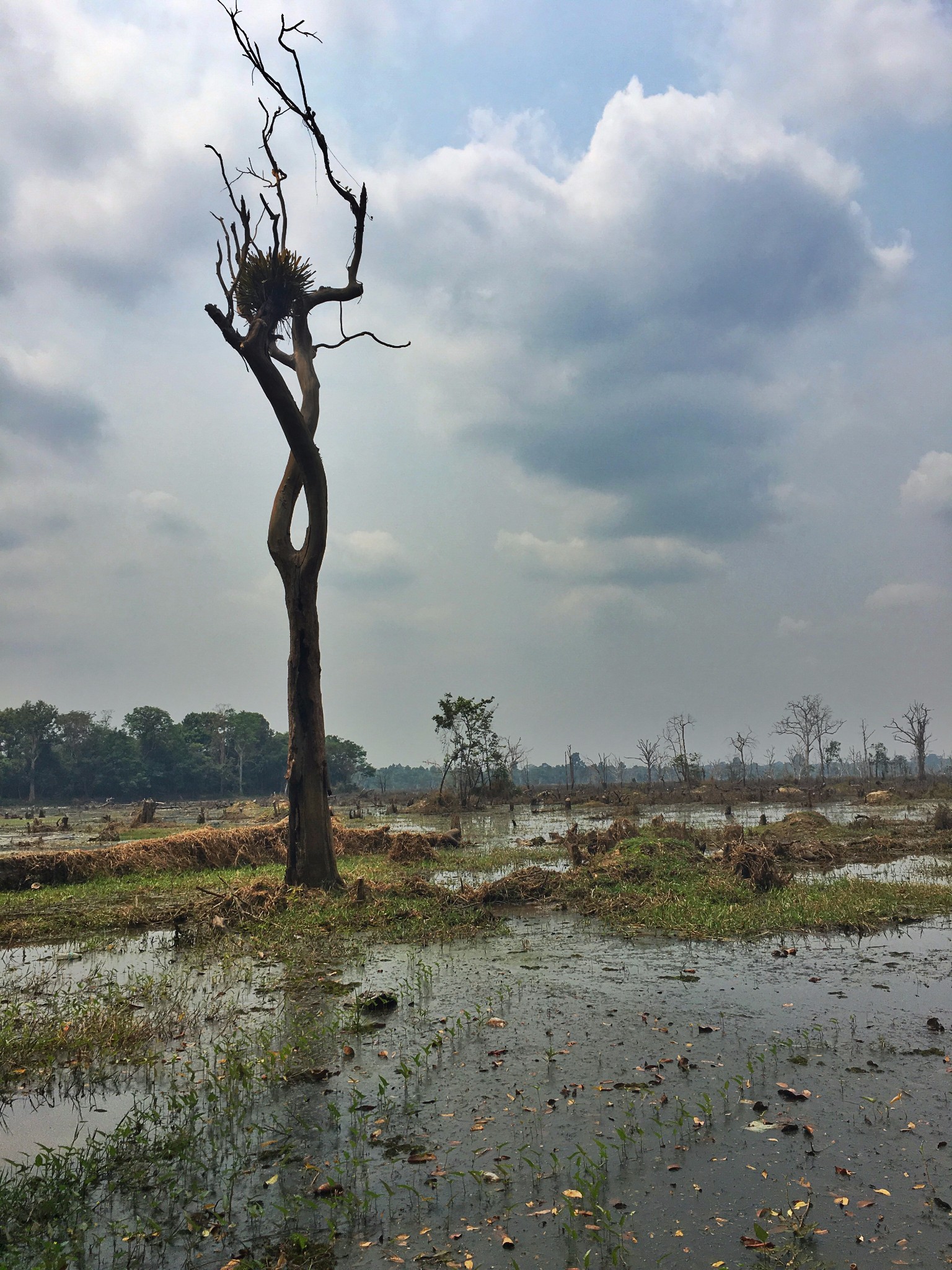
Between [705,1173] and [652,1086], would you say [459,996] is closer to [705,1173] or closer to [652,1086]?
[652,1086]

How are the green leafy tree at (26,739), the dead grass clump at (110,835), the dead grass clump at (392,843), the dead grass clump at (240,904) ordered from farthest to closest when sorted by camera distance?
the green leafy tree at (26,739), the dead grass clump at (110,835), the dead grass clump at (392,843), the dead grass clump at (240,904)

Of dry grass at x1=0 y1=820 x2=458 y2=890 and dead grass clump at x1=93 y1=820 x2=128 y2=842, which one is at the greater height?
dry grass at x1=0 y1=820 x2=458 y2=890

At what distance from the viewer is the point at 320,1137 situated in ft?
15.3

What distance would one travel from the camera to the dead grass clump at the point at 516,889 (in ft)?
42.0

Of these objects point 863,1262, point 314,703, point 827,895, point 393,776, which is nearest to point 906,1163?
point 863,1262

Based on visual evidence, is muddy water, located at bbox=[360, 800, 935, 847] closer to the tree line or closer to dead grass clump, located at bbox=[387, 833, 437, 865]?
dead grass clump, located at bbox=[387, 833, 437, 865]

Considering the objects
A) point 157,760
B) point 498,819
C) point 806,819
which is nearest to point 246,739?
point 157,760

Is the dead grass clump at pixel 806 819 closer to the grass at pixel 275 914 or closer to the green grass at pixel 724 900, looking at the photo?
the green grass at pixel 724 900

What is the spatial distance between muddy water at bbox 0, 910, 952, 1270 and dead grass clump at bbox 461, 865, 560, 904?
15.8 feet

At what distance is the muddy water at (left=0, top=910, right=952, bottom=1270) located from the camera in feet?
12.0

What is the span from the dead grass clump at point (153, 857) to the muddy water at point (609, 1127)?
10.1 metres

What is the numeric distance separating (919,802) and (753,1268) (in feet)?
146

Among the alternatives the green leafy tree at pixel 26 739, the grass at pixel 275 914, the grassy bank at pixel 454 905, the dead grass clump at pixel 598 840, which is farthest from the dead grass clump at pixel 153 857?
the green leafy tree at pixel 26 739

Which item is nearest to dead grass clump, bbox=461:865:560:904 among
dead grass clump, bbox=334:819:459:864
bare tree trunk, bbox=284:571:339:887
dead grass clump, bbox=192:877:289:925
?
bare tree trunk, bbox=284:571:339:887
